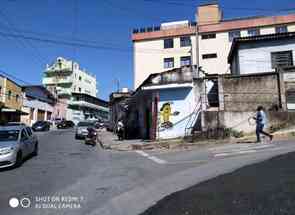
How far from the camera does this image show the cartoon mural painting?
20028 millimetres

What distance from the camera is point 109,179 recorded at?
28.0 ft

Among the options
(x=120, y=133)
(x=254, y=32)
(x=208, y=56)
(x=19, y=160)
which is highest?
(x=254, y=32)

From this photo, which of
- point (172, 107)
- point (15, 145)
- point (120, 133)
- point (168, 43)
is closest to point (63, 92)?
point (168, 43)

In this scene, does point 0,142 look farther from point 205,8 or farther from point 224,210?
point 205,8

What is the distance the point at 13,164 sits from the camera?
10750mm

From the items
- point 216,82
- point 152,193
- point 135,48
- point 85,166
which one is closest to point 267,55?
point 216,82

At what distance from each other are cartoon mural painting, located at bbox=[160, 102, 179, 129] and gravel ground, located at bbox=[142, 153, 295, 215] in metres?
12.2

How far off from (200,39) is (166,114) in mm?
31366

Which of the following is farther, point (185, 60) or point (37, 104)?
point (37, 104)

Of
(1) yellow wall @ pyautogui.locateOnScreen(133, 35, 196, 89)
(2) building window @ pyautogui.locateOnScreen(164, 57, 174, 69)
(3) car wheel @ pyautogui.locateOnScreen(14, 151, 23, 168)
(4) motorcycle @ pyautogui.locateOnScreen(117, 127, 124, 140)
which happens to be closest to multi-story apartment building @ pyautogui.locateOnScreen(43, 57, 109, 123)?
(1) yellow wall @ pyautogui.locateOnScreen(133, 35, 196, 89)

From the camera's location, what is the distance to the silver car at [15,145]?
10539 mm

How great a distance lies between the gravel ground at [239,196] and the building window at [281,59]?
56.3ft

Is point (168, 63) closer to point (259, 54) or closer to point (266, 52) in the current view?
point (259, 54)

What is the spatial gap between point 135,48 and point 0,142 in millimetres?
Result: 42169
